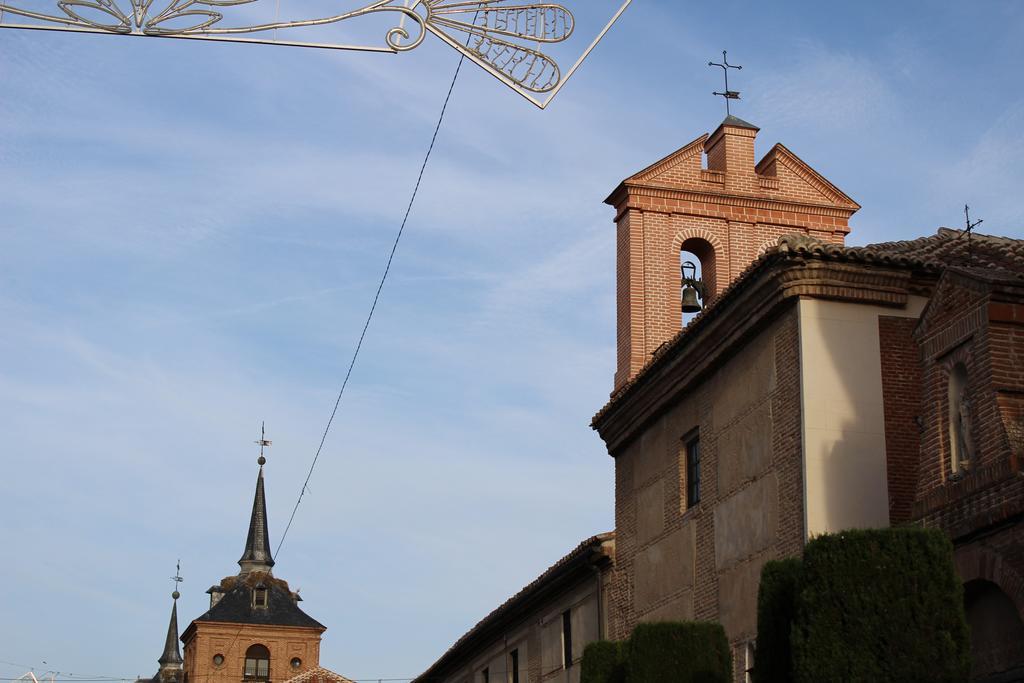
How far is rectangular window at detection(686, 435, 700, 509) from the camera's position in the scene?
18320mm

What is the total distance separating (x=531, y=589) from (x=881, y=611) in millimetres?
15102

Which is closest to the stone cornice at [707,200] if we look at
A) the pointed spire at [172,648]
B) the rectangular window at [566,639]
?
the rectangular window at [566,639]

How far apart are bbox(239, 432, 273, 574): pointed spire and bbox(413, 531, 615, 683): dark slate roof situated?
48.0 metres

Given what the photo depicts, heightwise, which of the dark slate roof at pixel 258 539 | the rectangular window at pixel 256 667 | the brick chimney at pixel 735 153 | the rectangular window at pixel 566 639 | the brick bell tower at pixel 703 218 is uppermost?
the dark slate roof at pixel 258 539

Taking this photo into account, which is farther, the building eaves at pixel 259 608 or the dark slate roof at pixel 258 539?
the dark slate roof at pixel 258 539

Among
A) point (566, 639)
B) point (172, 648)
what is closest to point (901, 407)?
point (566, 639)

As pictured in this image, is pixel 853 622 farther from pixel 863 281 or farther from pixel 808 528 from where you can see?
pixel 863 281

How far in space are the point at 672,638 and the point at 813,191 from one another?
1060 centimetres

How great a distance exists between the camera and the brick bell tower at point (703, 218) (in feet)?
70.4

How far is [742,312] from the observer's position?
16500 mm

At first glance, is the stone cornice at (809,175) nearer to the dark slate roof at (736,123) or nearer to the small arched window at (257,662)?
the dark slate roof at (736,123)

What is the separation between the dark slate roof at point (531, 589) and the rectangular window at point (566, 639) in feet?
1.99

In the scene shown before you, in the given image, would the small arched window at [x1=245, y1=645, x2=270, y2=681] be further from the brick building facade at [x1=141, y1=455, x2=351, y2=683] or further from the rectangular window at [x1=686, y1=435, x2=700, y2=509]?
the rectangular window at [x1=686, y1=435, x2=700, y2=509]

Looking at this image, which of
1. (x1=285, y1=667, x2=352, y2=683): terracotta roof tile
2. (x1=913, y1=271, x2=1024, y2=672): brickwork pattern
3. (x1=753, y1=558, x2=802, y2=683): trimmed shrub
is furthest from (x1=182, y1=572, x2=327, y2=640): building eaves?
(x1=753, y1=558, x2=802, y2=683): trimmed shrub
